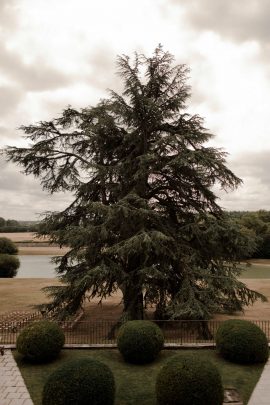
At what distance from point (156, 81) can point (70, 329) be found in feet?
46.4

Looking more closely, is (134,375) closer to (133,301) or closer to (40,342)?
(40,342)

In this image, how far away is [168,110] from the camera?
22.1 metres

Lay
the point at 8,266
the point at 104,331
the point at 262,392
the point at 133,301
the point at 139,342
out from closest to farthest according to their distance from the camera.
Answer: the point at 262,392
the point at 139,342
the point at 133,301
the point at 104,331
the point at 8,266

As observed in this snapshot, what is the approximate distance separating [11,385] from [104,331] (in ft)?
28.6

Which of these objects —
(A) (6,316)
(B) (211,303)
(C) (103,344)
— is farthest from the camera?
(A) (6,316)

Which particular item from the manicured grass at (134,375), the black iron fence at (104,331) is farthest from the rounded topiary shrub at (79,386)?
the black iron fence at (104,331)

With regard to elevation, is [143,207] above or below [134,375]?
above

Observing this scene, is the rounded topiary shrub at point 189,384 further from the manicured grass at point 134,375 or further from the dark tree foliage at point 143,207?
the dark tree foliage at point 143,207

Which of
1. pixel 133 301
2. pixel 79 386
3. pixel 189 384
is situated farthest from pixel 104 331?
pixel 189 384

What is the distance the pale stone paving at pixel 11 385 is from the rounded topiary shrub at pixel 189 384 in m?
4.21

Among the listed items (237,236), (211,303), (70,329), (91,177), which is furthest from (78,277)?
(237,236)

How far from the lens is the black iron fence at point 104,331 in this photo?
1936 centimetres

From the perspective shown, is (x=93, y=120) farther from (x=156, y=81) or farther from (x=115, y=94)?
(x=156, y=81)

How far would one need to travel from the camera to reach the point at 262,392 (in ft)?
43.5
